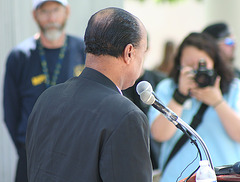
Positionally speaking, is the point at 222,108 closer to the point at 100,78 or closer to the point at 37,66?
the point at 100,78

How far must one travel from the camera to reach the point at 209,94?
2621mm

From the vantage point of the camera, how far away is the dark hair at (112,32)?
153 cm

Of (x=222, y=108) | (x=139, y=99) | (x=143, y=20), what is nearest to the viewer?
(x=222, y=108)

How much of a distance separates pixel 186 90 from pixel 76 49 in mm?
1070

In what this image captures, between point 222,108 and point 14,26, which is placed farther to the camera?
point 14,26

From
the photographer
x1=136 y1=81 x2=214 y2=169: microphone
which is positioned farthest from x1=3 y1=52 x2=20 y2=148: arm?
x1=136 y1=81 x2=214 y2=169: microphone

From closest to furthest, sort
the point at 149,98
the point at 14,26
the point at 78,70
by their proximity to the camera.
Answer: the point at 149,98 < the point at 78,70 < the point at 14,26

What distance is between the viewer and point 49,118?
62.1 inches

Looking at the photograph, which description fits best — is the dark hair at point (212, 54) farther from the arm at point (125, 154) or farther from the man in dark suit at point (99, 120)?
the arm at point (125, 154)

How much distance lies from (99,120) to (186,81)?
4.42 feet

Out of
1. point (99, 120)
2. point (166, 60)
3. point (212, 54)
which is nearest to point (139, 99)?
point (212, 54)

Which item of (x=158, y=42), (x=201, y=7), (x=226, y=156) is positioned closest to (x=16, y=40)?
(x=226, y=156)

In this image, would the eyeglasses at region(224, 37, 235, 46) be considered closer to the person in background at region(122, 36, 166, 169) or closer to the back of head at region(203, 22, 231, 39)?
the back of head at region(203, 22, 231, 39)

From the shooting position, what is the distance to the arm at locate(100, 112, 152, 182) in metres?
1.40
